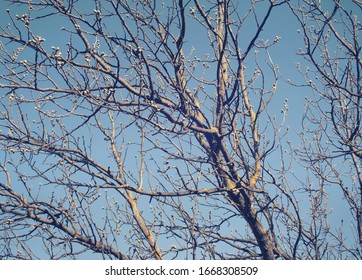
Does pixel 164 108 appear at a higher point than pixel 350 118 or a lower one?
lower

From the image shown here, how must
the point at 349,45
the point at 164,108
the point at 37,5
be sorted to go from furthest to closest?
the point at 349,45 → the point at 164,108 → the point at 37,5

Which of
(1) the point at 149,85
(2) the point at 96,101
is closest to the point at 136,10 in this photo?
(1) the point at 149,85

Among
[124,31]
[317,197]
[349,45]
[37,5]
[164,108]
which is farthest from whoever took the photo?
[317,197]

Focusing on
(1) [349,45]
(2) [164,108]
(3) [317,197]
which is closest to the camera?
(2) [164,108]

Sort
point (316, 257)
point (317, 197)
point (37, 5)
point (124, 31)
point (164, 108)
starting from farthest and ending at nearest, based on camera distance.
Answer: point (317, 197) → point (316, 257) → point (164, 108) → point (37, 5) → point (124, 31)

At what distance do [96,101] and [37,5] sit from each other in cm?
96

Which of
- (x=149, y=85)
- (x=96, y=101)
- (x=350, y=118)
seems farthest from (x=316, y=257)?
(x=96, y=101)

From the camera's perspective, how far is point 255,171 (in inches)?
128

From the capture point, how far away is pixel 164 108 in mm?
2873

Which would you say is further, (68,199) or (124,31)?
(68,199)

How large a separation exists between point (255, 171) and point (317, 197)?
49.0 inches
